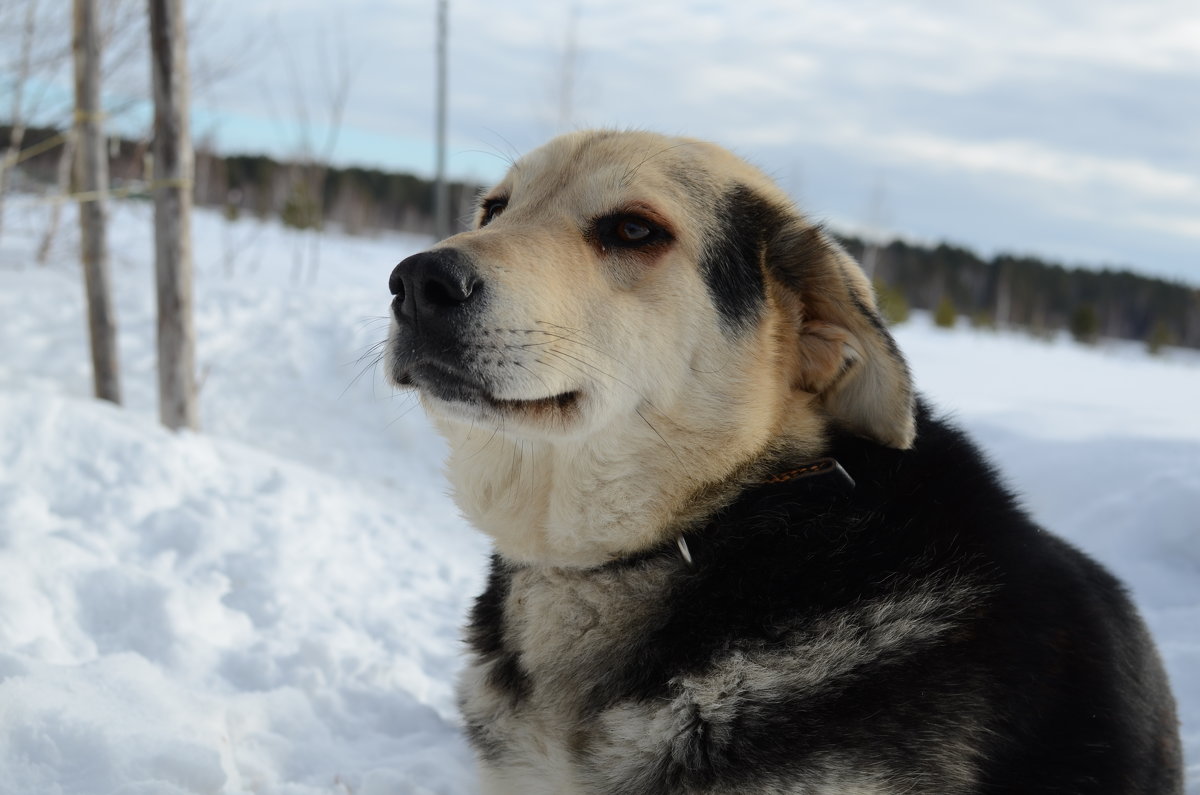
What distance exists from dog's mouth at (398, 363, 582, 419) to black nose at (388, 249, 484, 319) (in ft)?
0.51

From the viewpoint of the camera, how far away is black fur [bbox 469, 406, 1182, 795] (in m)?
2.08

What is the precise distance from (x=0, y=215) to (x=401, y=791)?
11.0m

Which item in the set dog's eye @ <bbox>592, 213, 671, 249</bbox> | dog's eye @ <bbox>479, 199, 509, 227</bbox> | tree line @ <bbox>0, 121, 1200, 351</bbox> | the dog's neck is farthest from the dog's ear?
tree line @ <bbox>0, 121, 1200, 351</bbox>

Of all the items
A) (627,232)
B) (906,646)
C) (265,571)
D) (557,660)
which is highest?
(627,232)

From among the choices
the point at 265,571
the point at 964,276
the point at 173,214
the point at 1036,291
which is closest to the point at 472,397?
the point at 265,571

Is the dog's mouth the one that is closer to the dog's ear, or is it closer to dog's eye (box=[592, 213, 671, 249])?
dog's eye (box=[592, 213, 671, 249])

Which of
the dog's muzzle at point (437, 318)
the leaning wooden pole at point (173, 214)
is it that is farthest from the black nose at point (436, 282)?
the leaning wooden pole at point (173, 214)

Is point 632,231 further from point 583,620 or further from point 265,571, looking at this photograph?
point 265,571

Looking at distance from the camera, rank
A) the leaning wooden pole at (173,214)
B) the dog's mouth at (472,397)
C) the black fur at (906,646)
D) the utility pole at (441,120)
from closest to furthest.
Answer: the black fur at (906,646) < the dog's mouth at (472,397) < the leaning wooden pole at (173,214) < the utility pole at (441,120)

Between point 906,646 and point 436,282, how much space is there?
1449 mm

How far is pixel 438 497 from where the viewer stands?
909cm

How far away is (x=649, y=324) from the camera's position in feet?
8.21

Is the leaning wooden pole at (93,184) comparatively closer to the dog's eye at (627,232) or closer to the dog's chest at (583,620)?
the dog's eye at (627,232)

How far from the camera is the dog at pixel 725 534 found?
2135 mm
